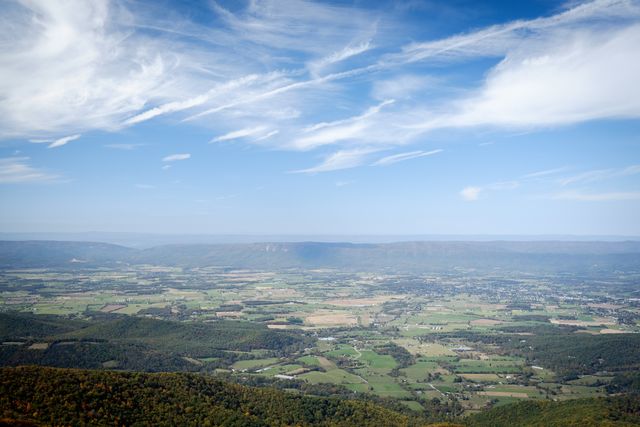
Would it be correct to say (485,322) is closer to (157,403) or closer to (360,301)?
(360,301)

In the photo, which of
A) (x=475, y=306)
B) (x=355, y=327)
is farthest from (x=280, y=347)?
(x=475, y=306)

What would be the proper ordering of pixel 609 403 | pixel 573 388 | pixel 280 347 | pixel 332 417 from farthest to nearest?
pixel 280 347, pixel 573 388, pixel 609 403, pixel 332 417

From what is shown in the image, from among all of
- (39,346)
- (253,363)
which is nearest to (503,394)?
(253,363)

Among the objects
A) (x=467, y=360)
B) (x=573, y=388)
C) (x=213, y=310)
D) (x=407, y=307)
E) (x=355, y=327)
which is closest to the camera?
(x=573, y=388)

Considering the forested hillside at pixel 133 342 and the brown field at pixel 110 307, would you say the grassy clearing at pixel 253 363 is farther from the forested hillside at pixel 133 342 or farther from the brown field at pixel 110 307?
the brown field at pixel 110 307

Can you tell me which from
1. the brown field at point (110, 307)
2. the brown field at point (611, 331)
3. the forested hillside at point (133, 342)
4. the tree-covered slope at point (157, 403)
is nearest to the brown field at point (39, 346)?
the forested hillside at point (133, 342)

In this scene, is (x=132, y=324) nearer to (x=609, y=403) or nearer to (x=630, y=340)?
(x=609, y=403)

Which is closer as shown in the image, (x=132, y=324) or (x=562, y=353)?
(x=562, y=353)
